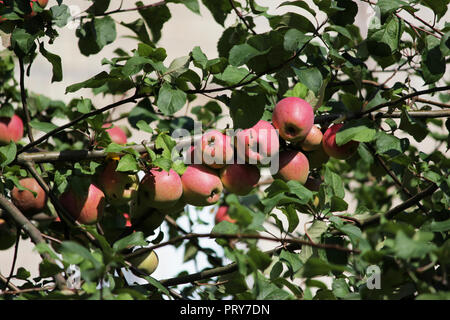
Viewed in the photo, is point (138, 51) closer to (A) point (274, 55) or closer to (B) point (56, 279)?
(A) point (274, 55)

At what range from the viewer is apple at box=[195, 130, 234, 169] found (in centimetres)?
107

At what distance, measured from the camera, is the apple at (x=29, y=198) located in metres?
1.18

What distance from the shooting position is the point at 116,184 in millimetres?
1104

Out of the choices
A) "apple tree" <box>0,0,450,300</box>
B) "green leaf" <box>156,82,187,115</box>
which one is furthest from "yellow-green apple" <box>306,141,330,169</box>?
"green leaf" <box>156,82,187,115</box>

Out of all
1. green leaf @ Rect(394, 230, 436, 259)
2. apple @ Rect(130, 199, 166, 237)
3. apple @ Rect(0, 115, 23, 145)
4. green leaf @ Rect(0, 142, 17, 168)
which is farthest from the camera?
apple @ Rect(0, 115, 23, 145)

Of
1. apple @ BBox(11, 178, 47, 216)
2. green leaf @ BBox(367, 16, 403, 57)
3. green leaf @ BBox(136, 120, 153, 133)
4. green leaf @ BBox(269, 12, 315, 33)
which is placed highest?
green leaf @ BBox(269, 12, 315, 33)

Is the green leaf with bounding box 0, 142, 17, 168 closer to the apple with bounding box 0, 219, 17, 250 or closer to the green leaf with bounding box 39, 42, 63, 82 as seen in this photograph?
Result: the green leaf with bounding box 39, 42, 63, 82

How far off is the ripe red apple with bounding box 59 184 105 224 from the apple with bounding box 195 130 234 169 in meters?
0.23

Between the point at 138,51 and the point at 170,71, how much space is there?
7cm

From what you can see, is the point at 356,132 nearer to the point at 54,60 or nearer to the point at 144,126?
the point at 144,126

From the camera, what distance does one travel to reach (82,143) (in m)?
1.59

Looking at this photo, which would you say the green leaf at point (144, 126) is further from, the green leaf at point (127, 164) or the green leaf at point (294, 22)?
the green leaf at point (294, 22)

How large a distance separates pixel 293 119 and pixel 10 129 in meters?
0.80

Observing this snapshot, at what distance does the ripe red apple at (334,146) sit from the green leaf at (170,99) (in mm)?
299
